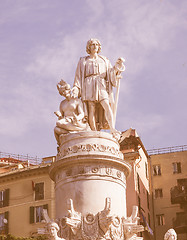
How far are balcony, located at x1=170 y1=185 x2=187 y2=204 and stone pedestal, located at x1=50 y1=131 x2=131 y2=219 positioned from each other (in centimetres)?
3746

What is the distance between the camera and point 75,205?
1438 cm

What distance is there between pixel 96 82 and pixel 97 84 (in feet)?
0.28

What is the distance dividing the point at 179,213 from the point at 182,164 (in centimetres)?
509

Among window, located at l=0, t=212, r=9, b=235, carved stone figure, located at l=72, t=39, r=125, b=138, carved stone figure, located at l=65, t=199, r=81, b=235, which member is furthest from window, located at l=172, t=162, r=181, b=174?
carved stone figure, located at l=65, t=199, r=81, b=235

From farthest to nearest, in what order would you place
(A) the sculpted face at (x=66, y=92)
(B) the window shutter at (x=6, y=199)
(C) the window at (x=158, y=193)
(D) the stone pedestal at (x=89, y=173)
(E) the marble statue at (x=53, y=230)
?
(C) the window at (x=158, y=193) < (B) the window shutter at (x=6, y=199) < (A) the sculpted face at (x=66, y=92) < (D) the stone pedestal at (x=89, y=173) < (E) the marble statue at (x=53, y=230)

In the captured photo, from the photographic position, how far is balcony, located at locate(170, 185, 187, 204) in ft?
170

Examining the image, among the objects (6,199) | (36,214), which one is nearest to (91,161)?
(36,214)

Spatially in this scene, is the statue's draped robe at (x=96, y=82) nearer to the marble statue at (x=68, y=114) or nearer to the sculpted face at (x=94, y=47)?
the sculpted face at (x=94, y=47)

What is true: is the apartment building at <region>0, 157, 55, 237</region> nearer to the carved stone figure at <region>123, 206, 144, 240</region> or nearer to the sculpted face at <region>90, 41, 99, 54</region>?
the sculpted face at <region>90, 41, 99, 54</region>

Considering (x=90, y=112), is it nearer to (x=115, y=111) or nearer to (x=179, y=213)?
(x=115, y=111)

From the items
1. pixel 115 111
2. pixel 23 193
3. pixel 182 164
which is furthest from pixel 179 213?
pixel 115 111

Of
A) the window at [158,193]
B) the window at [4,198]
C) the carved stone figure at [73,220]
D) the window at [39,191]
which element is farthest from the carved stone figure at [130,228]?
the window at [158,193]

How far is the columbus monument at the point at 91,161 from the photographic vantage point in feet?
45.8

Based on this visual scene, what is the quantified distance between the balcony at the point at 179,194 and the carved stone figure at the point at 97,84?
1437 inches
